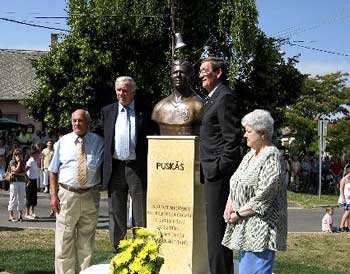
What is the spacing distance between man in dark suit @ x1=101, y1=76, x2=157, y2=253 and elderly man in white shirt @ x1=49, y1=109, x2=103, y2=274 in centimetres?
17

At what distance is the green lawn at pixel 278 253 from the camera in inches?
352

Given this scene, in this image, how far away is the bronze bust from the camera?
7008mm

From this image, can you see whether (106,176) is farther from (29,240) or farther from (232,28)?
(232,28)

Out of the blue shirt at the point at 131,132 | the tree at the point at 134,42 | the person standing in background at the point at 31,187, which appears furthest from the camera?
the tree at the point at 134,42

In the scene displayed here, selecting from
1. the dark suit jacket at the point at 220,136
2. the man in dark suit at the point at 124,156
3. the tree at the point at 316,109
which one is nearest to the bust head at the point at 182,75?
the man in dark suit at the point at 124,156

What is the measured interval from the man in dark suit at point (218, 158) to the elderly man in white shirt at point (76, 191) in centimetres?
142

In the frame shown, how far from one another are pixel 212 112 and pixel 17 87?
127 ft

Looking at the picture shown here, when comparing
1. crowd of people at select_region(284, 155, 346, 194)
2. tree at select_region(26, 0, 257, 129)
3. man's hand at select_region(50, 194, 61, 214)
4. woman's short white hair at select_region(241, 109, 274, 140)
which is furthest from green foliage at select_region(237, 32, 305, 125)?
woman's short white hair at select_region(241, 109, 274, 140)

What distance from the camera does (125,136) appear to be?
708 centimetres

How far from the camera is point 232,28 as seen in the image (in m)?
22.0

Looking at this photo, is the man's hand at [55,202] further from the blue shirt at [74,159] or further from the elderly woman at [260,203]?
the elderly woman at [260,203]

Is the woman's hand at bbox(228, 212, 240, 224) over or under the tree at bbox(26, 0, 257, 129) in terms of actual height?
under

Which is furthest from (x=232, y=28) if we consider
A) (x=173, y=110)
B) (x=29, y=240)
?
(x=173, y=110)

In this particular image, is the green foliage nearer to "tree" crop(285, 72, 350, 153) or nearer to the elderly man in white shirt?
"tree" crop(285, 72, 350, 153)
